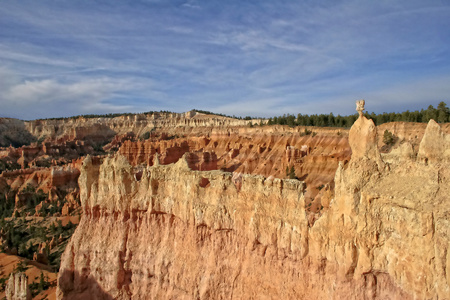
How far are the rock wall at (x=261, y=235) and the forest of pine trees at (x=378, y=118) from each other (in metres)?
45.1

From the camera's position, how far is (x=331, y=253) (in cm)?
972

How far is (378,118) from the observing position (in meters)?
61.7

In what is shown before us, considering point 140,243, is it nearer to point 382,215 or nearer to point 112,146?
point 382,215

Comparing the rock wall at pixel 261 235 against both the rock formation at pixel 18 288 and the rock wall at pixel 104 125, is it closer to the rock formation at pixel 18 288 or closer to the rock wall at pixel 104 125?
the rock formation at pixel 18 288

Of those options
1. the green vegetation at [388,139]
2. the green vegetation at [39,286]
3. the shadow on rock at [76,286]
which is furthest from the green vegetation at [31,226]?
the green vegetation at [388,139]

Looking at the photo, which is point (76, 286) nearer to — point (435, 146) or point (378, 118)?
→ point (435, 146)

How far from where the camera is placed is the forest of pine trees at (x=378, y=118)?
4666 cm

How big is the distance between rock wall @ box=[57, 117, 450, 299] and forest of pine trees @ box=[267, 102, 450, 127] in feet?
148

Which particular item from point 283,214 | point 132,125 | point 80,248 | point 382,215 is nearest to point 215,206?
point 283,214

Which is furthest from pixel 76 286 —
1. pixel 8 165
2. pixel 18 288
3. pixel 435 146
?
pixel 8 165

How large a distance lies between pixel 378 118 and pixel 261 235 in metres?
58.2

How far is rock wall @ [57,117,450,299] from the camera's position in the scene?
8.16 m

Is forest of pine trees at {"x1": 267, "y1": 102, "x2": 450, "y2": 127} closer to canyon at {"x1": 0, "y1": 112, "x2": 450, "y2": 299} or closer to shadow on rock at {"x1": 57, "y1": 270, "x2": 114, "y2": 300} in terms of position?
canyon at {"x1": 0, "y1": 112, "x2": 450, "y2": 299}

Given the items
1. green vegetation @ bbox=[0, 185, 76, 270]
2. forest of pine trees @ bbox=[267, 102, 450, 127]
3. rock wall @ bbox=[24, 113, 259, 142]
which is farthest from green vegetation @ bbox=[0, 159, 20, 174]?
forest of pine trees @ bbox=[267, 102, 450, 127]
